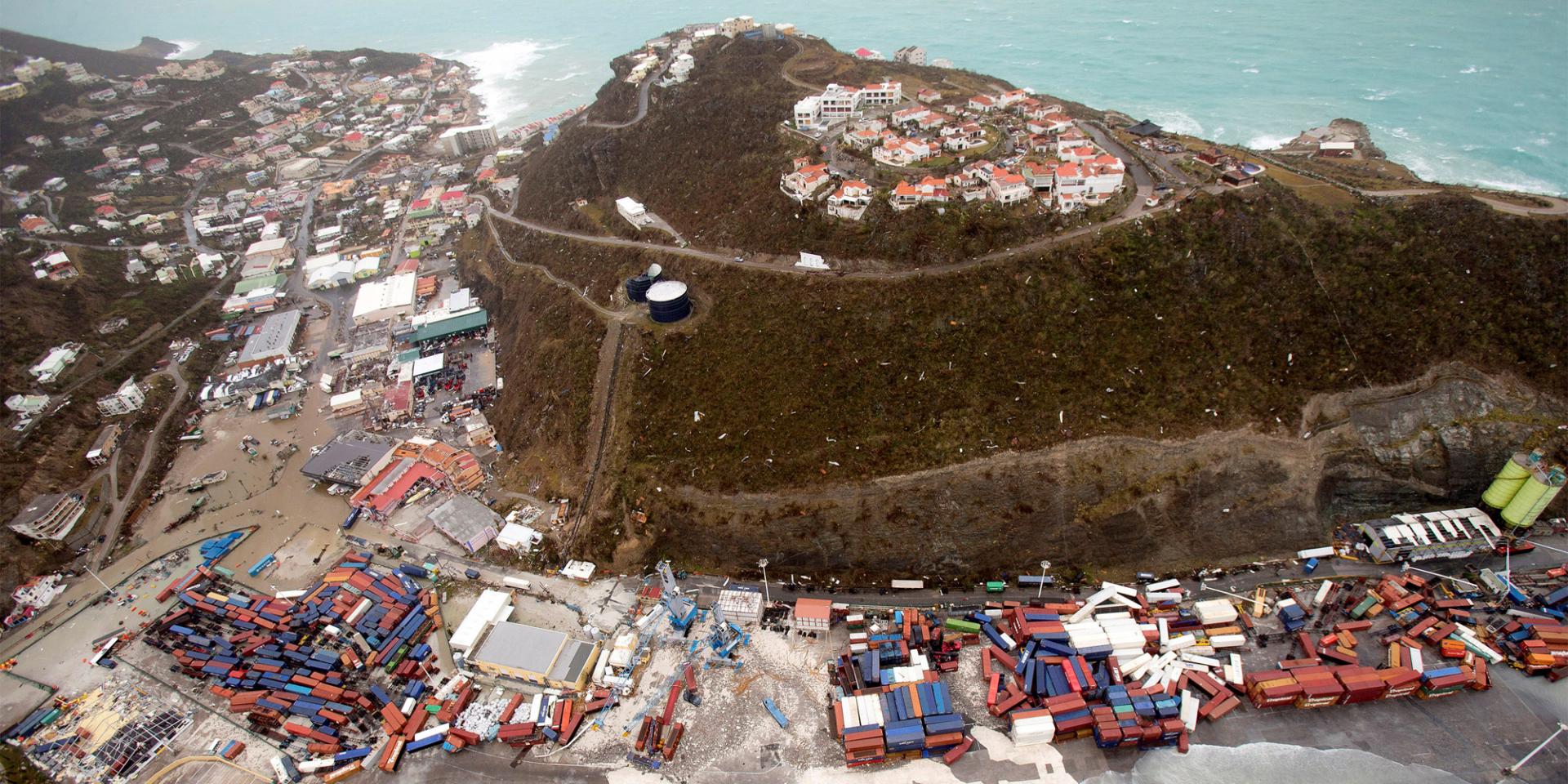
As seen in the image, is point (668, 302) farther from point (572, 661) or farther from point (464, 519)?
point (572, 661)

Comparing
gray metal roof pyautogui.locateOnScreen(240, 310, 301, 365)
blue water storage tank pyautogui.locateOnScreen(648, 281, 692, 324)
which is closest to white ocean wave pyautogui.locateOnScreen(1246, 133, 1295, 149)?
blue water storage tank pyautogui.locateOnScreen(648, 281, 692, 324)

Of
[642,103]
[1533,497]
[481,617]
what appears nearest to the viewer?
[1533,497]

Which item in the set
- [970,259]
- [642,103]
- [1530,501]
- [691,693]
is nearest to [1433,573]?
[1530,501]

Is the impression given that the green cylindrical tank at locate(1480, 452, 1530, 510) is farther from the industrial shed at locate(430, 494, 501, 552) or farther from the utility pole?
the utility pole

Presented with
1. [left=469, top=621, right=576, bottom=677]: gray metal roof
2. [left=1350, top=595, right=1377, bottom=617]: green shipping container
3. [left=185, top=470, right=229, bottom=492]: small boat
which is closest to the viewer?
[left=469, top=621, right=576, bottom=677]: gray metal roof

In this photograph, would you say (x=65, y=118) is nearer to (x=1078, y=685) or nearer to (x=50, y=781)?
(x=50, y=781)

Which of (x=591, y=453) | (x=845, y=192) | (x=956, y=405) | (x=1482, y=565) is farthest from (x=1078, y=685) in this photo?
(x=845, y=192)
